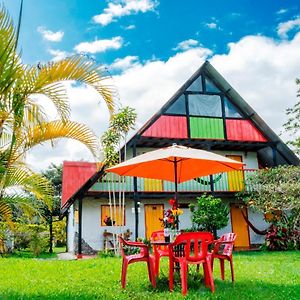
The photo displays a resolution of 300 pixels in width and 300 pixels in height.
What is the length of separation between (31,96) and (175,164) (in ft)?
11.2

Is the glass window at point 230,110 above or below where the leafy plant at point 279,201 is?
above

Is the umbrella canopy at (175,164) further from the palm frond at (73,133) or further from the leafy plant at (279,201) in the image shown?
the leafy plant at (279,201)

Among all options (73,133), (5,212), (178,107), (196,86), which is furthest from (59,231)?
(73,133)

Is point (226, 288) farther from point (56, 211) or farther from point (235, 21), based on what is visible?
point (56, 211)

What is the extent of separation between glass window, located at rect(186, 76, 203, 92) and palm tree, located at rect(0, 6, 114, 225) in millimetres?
12970

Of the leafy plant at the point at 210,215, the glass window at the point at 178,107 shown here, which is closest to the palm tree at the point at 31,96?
the leafy plant at the point at 210,215

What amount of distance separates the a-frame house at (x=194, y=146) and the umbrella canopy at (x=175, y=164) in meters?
8.61

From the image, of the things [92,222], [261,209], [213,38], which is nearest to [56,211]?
[92,222]

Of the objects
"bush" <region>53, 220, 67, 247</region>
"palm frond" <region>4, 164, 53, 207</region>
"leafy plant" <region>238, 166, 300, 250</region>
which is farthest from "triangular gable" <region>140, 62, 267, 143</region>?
"bush" <region>53, 220, 67, 247</region>

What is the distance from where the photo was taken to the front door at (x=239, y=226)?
65.7 feet

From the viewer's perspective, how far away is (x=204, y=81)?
20.0m

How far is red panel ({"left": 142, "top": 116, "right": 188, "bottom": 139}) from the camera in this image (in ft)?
60.4

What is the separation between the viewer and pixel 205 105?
780 inches

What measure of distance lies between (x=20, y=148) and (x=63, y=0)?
8.11ft
